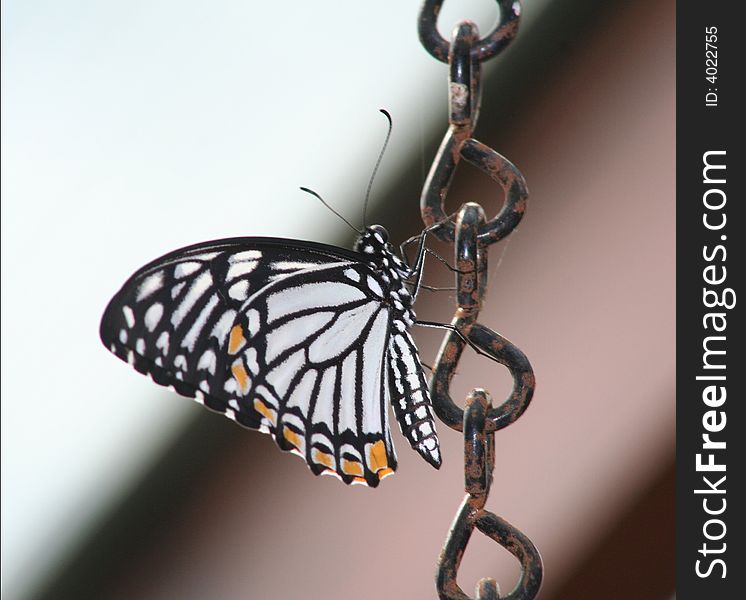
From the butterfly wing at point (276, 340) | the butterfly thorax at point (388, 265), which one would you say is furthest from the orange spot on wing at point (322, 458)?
the butterfly thorax at point (388, 265)

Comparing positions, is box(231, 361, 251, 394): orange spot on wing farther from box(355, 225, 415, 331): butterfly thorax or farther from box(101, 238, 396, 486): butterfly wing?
box(355, 225, 415, 331): butterfly thorax

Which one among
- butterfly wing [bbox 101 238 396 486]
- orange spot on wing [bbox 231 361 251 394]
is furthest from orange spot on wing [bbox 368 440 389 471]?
orange spot on wing [bbox 231 361 251 394]

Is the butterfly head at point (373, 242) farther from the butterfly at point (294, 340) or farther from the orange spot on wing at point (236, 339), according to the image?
the orange spot on wing at point (236, 339)

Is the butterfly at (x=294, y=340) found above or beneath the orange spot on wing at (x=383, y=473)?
above

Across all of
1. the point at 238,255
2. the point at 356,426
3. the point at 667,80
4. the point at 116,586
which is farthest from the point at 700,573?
the point at 116,586

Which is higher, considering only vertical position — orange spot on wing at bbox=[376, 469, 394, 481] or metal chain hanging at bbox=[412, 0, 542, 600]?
metal chain hanging at bbox=[412, 0, 542, 600]

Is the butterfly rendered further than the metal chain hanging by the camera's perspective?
Yes

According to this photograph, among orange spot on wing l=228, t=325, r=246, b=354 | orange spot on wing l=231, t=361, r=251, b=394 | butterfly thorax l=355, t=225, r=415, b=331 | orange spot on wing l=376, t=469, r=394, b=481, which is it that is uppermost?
butterfly thorax l=355, t=225, r=415, b=331

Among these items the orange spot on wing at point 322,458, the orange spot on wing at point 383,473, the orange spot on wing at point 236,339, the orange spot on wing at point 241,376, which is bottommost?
the orange spot on wing at point 383,473
